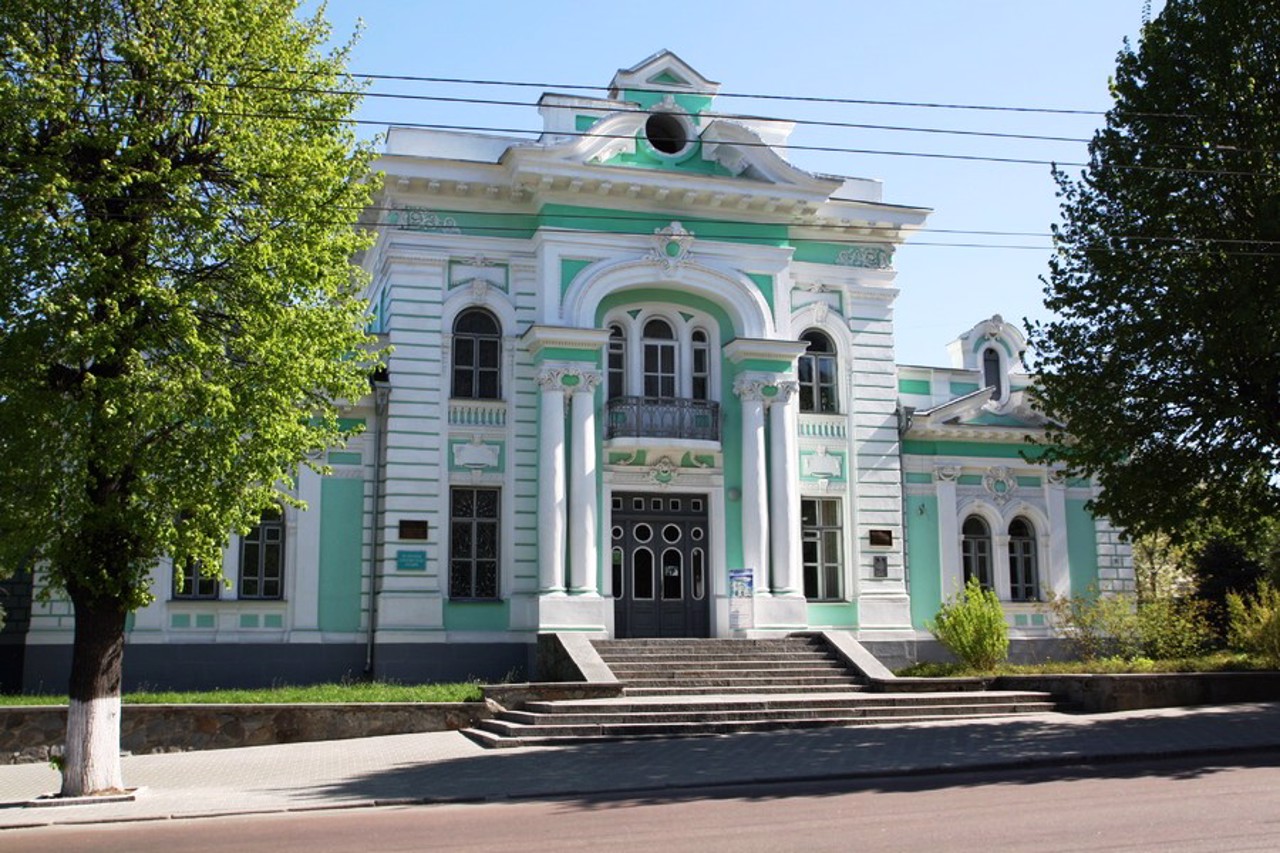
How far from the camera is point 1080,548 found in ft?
90.3

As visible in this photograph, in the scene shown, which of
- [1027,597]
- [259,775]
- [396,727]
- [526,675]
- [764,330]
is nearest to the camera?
[259,775]

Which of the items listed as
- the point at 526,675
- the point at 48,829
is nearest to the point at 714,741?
the point at 526,675

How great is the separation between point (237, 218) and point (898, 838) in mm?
9332

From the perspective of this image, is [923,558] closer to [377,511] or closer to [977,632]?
[977,632]

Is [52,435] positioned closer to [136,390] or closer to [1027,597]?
[136,390]

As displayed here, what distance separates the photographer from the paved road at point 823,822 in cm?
955

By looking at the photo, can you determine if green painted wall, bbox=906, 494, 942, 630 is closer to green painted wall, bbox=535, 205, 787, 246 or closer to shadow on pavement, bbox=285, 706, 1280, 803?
green painted wall, bbox=535, 205, 787, 246

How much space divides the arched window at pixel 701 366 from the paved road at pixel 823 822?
12.3 meters

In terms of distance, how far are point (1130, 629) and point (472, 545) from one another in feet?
41.0

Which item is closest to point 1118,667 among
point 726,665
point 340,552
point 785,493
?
point 785,493

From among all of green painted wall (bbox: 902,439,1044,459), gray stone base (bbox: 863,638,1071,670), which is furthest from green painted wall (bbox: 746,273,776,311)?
gray stone base (bbox: 863,638,1071,670)

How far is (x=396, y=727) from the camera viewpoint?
60.7 ft

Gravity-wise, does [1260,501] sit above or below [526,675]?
above

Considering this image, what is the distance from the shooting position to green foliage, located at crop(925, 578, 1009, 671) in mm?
22812
